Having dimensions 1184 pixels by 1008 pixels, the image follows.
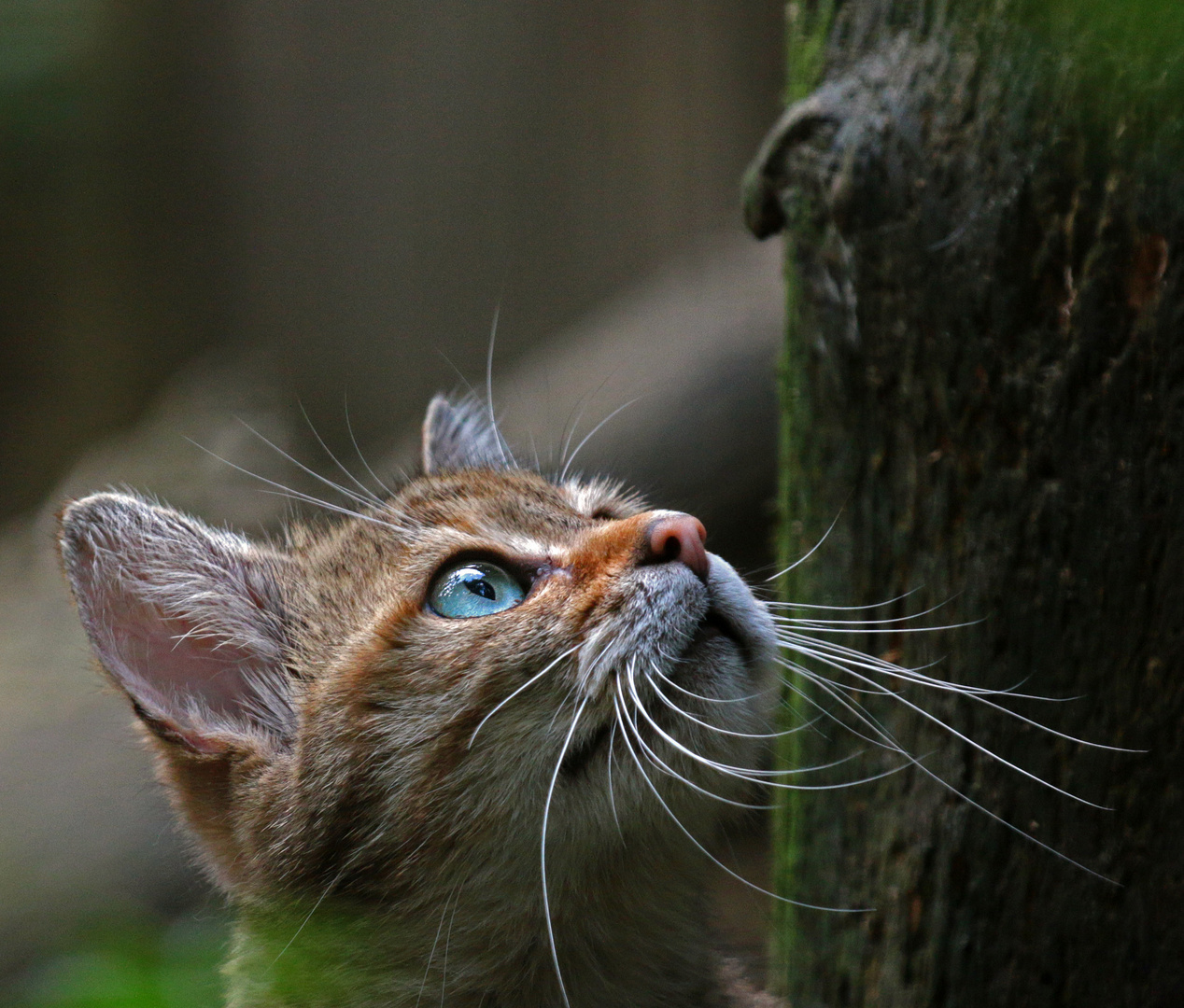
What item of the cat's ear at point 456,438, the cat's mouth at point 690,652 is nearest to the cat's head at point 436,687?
the cat's mouth at point 690,652

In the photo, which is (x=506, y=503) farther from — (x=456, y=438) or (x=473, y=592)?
(x=456, y=438)

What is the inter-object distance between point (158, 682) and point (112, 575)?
11.3 inches

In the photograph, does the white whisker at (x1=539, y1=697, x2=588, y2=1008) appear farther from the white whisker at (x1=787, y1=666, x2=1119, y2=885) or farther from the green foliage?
the green foliage

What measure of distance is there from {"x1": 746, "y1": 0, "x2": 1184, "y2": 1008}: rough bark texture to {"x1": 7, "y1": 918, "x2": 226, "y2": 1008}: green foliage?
6.19 ft

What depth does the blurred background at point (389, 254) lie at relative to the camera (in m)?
6.81

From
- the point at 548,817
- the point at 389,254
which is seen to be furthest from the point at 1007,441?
the point at 389,254

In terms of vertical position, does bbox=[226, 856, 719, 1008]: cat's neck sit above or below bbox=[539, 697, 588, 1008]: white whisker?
below

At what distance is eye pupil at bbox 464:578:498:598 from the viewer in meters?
2.76

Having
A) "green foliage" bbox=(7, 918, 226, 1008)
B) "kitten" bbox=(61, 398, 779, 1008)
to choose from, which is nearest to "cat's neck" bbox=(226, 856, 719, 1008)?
"kitten" bbox=(61, 398, 779, 1008)

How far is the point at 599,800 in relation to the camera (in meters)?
2.50

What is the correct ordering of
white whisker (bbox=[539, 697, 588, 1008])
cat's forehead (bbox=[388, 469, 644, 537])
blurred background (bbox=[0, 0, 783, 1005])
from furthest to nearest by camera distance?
blurred background (bbox=[0, 0, 783, 1005])
cat's forehead (bbox=[388, 469, 644, 537])
white whisker (bbox=[539, 697, 588, 1008])

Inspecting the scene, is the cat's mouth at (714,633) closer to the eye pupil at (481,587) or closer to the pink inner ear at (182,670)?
the eye pupil at (481,587)

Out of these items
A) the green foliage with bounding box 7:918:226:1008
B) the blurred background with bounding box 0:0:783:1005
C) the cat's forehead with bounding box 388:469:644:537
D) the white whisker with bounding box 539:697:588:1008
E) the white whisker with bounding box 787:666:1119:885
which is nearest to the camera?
the green foliage with bounding box 7:918:226:1008

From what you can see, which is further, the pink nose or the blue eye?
the blue eye
